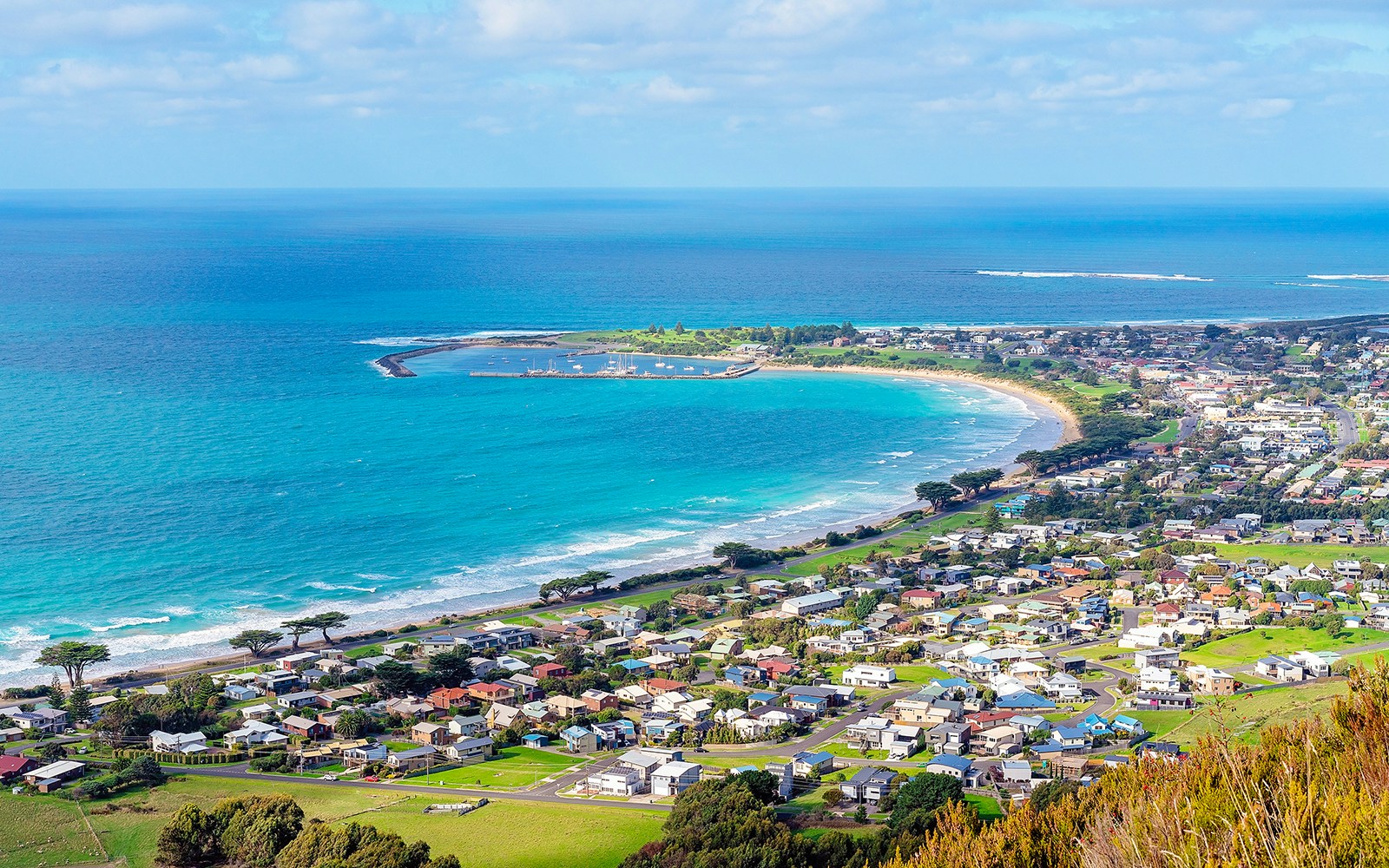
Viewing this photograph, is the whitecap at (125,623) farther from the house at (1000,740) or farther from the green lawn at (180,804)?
the house at (1000,740)

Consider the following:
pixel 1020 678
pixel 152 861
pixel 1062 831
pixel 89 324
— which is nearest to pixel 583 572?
pixel 1020 678

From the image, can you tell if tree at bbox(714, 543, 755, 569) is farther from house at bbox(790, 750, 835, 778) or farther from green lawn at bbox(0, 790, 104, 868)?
green lawn at bbox(0, 790, 104, 868)

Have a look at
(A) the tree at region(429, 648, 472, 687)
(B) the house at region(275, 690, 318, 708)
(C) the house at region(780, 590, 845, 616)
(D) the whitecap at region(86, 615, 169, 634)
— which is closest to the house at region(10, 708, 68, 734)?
(B) the house at region(275, 690, 318, 708)

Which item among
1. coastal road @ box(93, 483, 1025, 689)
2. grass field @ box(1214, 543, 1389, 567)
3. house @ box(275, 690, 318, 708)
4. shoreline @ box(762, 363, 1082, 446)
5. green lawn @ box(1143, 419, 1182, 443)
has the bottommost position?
house @ box(275, 690, 318, 708)

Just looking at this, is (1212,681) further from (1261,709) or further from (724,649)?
(724,649)

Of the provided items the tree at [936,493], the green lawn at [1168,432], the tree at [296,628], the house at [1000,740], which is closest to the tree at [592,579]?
the tree at [296,628]

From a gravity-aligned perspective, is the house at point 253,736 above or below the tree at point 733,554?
below

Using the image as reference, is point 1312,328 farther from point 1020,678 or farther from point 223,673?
point 223,673
